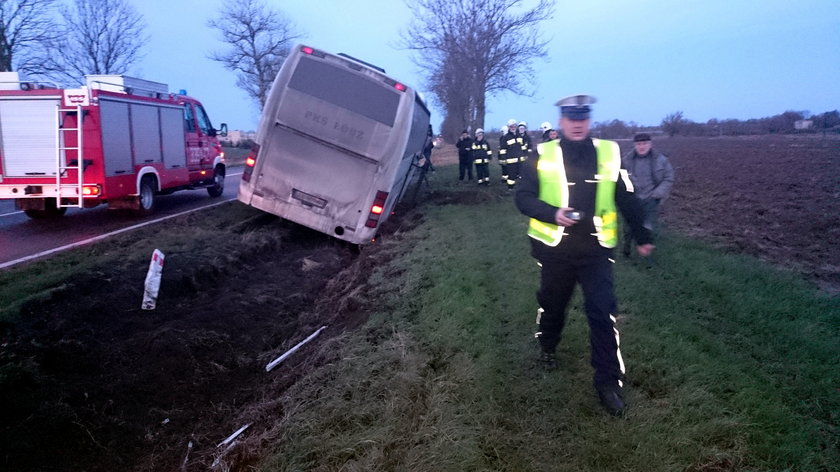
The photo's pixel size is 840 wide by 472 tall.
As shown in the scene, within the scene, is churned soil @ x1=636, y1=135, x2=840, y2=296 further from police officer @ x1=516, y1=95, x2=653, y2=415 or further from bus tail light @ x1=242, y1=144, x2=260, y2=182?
bus tail light @ x1=242, y1=144, x2=260, y2=182

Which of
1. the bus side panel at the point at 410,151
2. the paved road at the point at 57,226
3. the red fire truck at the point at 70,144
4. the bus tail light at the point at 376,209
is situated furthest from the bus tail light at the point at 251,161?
the red fire truck at the point at 70,144

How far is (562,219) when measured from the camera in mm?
3746

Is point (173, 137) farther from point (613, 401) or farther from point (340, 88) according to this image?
point (613, 401)

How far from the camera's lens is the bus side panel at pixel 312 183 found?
930 centimetres

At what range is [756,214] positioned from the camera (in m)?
13.2

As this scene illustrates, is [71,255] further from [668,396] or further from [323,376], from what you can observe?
[668,396]

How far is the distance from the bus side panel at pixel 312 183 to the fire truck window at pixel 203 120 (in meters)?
7.26

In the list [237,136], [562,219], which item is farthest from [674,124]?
[562,219]

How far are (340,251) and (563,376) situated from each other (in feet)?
22.2

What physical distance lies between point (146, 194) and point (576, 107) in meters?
11.5

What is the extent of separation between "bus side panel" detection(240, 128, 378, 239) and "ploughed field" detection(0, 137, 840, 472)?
2.44 feet

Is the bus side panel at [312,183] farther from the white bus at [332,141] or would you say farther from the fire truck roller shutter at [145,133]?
the fire truck roller shutter at [145,133]

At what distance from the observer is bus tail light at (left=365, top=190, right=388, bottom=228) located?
30.5 feet

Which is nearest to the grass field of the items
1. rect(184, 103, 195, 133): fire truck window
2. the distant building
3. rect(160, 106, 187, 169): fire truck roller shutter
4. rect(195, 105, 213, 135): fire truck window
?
rect(160, 106, 187, 169): fire truck roller shutter
